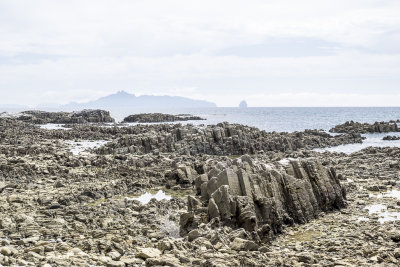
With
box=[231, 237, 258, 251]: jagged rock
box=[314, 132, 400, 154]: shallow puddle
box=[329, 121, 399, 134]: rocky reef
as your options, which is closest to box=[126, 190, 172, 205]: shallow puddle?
box=[231, 237, 258, 251]: jagged rock

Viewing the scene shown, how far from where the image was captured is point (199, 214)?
63.1 feet

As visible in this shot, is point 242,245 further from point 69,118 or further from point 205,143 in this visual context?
point 69,118

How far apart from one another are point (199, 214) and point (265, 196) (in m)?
4.03

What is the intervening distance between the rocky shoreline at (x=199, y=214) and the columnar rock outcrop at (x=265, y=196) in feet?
0.19

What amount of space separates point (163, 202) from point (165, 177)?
7.96 metres

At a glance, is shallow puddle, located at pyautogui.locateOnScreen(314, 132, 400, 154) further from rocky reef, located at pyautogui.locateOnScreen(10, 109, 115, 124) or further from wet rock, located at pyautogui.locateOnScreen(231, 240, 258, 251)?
rocky reef, located at pyautogui.locateOnScreen(10, 109, 115, 124)

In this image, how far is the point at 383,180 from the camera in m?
30.8

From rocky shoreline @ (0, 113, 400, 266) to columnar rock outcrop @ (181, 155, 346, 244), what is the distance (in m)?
0.06

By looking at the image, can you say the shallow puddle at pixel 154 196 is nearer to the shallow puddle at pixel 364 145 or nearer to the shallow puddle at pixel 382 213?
the shallow puddle at pixel 382 213

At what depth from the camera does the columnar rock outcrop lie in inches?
723

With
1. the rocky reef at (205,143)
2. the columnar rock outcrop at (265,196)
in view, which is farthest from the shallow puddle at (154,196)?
the rocky reef at (205,143)

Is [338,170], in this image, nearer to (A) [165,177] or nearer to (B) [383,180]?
(B) [383,180]

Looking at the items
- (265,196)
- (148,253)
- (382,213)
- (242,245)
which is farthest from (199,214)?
(382,213)

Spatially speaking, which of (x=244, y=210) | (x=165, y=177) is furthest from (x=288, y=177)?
(x=165, y=177)
